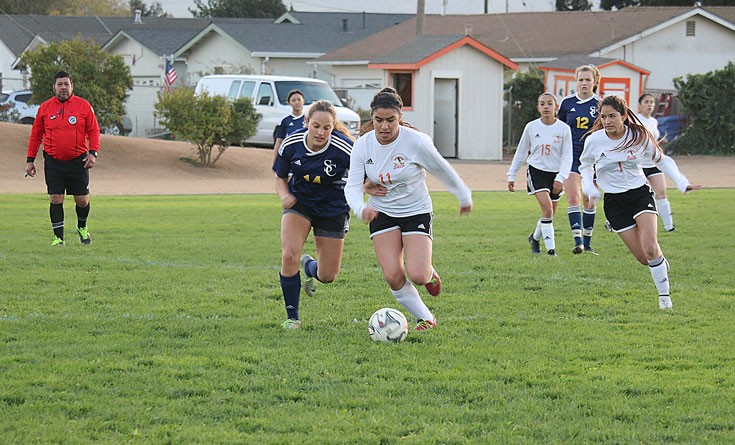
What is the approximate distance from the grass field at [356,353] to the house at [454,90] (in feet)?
70.0

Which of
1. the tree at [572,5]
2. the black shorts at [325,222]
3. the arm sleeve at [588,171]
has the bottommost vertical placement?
the black shorts at [325,222]

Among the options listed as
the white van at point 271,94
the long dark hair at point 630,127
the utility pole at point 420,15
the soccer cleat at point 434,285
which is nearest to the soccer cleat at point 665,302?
the long dark hair at point 630,127

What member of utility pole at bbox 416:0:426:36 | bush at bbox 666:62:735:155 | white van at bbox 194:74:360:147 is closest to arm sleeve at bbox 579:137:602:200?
white van at bbox 194:74:360:147

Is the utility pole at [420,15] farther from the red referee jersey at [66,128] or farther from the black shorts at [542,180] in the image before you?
the black shorts at [542,180]

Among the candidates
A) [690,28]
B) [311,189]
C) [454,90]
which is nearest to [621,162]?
[311,189]

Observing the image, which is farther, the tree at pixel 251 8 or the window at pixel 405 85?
the tree at pixel 251 8

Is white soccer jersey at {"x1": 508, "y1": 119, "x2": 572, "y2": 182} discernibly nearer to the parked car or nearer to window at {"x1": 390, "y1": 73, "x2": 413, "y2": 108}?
window at {"x1": 390, "y1": 73, "x2": 413, "y2": 108}

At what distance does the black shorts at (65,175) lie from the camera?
12.9 m

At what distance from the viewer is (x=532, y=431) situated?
521 centimetres

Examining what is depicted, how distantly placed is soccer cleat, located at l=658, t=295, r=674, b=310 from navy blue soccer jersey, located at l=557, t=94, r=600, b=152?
4065mm

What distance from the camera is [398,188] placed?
24.8ft

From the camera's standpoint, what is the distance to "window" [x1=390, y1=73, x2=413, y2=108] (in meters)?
33.7

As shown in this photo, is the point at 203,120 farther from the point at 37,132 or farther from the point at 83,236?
the point at 37,132

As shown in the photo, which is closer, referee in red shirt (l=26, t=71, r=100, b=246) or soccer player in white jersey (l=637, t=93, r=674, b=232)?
referee in red shirt (l=26, t=71, r=100, b=246)
